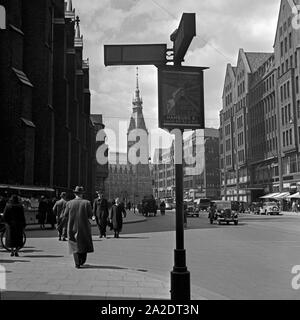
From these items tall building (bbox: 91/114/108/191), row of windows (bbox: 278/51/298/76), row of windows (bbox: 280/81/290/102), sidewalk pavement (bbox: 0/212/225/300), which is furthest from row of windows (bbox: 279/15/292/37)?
sidewalk pavement (bbox: 0/212/225/300)

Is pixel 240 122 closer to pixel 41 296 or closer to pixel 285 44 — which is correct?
pixel 285 44

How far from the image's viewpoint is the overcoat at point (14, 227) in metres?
12.5

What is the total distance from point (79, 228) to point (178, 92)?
450cm

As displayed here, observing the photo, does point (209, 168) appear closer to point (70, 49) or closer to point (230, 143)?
point (230, 143)

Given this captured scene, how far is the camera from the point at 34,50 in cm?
3541

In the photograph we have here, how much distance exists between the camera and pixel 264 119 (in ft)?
273

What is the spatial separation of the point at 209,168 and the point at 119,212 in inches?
3998

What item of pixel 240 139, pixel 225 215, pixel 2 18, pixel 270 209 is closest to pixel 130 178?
pixel 240 139

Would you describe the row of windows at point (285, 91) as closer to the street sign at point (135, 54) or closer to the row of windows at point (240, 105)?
the row of windows at point (240, 105)

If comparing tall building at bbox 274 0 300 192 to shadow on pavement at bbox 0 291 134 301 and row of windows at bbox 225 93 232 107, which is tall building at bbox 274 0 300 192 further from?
shadow on pavement at bbox 0 291 134 301

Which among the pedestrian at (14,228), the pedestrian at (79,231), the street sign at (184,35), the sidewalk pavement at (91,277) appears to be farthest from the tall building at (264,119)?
the street sign at (184,35)

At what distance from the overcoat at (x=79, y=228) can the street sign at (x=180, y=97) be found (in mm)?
4153

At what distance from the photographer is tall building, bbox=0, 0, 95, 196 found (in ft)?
99.1
